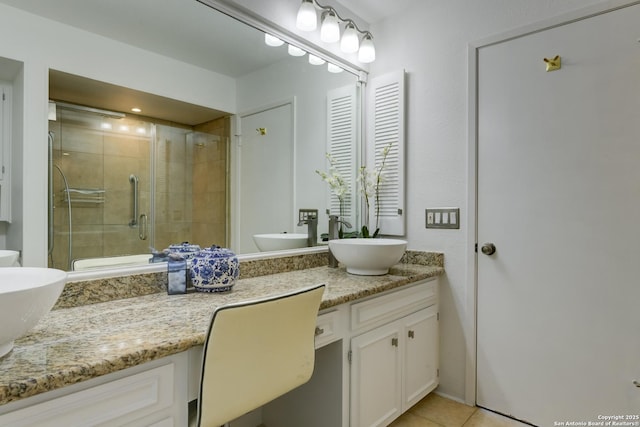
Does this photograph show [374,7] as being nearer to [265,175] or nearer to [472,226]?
[265,175]

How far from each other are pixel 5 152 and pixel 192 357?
88 cm

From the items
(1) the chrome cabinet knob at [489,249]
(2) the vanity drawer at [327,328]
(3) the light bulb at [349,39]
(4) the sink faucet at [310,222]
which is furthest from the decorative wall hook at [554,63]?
(2) the vanity drawer at [327,328]

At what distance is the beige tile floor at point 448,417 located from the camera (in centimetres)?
179

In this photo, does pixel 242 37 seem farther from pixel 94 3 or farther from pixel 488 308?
pixel 488 308

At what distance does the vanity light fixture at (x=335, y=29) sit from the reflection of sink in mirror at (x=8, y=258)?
5.35 feet

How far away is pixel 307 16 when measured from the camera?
6.21ft

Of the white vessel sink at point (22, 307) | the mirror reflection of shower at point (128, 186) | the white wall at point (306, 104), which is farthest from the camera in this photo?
the white wall at point (306, 104)

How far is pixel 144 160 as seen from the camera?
146 centimetres

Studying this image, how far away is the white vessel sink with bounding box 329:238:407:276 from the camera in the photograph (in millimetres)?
1744

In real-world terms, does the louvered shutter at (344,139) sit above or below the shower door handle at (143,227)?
above

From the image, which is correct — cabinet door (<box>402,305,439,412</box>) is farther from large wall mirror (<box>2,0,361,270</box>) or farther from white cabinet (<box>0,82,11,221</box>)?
white cabinet (<box>0,82,11,221</box>)

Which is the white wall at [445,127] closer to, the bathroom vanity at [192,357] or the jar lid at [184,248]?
the bathroom vanity at [192,357]

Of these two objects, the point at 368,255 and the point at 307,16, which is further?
the point at 307,16

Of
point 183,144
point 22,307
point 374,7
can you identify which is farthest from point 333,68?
point 22,307
